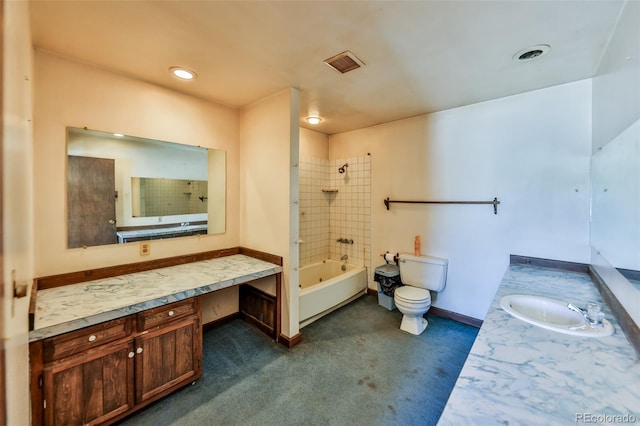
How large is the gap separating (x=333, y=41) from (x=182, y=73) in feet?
4.11

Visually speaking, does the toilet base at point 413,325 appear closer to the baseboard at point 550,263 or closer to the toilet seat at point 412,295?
the toilet seat at point 412,295

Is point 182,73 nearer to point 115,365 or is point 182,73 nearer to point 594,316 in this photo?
point 115,365

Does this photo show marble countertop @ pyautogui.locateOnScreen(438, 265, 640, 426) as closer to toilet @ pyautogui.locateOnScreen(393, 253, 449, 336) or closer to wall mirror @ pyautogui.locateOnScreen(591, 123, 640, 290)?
wall mirror @ pyautogui.locateOnScreen(591, 123, 640, 290)

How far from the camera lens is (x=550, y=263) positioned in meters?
2.24

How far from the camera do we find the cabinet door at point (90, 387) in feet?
4.26

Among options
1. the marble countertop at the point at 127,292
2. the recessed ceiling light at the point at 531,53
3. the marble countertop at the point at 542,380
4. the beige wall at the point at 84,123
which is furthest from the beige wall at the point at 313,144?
the marble countertop at the point at 542,380

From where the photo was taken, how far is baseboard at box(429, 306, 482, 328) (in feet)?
8.86

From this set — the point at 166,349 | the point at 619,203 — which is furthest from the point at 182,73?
the point at 619,203

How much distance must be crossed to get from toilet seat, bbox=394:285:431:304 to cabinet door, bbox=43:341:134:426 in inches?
89.2

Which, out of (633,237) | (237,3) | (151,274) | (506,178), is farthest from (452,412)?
(506,178)

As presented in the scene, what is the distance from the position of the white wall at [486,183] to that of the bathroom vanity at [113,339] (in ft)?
6.72

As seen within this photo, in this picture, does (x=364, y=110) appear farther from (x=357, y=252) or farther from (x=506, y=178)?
(x=357, y=252)

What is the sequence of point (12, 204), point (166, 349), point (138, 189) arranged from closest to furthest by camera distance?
point (12, 204)
point (166, 349)
point (138, 189)

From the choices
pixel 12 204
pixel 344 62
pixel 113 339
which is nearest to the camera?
pixel 12 204
